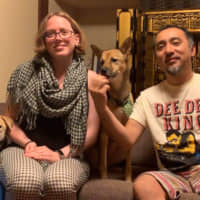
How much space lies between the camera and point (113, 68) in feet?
5.85

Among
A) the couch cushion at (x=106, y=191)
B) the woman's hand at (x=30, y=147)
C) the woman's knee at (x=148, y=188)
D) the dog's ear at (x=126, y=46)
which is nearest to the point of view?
the woman's knee at (x=148, y=188)

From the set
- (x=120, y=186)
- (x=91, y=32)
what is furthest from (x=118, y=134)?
(x=91, y=32)

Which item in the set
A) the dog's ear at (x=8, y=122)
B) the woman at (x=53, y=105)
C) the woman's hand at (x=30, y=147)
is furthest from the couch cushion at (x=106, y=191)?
the dog's ear at (x=8, y=122)

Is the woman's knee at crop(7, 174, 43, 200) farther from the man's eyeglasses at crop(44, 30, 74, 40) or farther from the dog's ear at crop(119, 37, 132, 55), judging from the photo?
the dog's ear at crop(119, 37, 132, 55)

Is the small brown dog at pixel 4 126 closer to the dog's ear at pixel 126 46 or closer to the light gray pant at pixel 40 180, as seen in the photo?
the light gray pant at pixel 40 180

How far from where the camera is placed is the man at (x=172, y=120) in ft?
3.84

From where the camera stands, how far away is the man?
1169mm

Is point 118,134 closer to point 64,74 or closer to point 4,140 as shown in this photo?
point 64,74

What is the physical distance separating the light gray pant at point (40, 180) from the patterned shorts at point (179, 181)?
356 millimetres

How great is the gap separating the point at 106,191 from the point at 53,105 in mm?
492

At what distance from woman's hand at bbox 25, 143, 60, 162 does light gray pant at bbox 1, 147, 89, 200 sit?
5 centimetres

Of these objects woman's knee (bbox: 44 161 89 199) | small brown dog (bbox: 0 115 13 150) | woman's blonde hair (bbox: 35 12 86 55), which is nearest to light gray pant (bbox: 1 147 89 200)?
woman's knee (bbox: 44 161 89 199)

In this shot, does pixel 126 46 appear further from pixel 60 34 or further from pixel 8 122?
pixel 8 122

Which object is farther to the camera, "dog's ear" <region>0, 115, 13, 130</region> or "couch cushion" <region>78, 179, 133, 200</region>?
"dog's ear" <region>0, 115, 13, 130</region>
